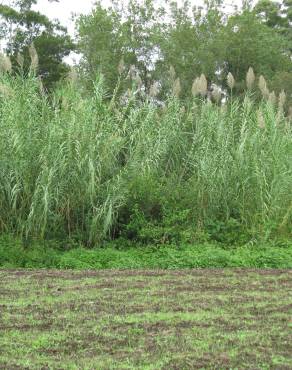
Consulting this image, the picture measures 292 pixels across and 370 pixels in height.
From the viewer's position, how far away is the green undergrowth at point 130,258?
830cm

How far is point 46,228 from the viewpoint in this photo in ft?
29.0

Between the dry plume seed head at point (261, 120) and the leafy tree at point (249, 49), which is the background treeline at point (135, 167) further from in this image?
the leafy tree at point (249, 49)

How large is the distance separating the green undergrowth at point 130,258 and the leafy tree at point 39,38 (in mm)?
19929

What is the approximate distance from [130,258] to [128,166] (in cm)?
144

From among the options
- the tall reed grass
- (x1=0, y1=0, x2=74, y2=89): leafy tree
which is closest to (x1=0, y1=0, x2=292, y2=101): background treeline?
(x1=0, y1=0, x2=74, y2=89): leafy tree

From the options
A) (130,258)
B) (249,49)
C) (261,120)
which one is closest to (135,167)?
(130,258)

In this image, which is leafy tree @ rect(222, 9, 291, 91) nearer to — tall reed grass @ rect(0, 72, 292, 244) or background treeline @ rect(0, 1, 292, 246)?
background treeline @ rect(0, 1, 292, 246)

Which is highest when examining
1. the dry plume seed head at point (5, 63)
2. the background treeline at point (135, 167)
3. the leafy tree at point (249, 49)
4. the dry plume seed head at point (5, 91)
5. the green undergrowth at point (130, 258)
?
the leafy tree at point (249, 49)

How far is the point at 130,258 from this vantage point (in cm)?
856

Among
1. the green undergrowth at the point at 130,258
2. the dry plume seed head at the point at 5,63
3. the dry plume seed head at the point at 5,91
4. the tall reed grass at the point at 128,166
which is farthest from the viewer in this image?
the dry plume seed head at the point at 5,63

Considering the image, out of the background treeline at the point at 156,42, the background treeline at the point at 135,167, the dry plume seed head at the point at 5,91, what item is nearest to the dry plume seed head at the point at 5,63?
the background treeline at the point at 135,167

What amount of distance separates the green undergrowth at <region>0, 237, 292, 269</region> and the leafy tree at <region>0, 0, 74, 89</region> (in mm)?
19929

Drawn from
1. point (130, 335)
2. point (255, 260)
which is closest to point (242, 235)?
point (255, 260)

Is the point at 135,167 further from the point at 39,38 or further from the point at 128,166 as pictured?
the point at 39,38
